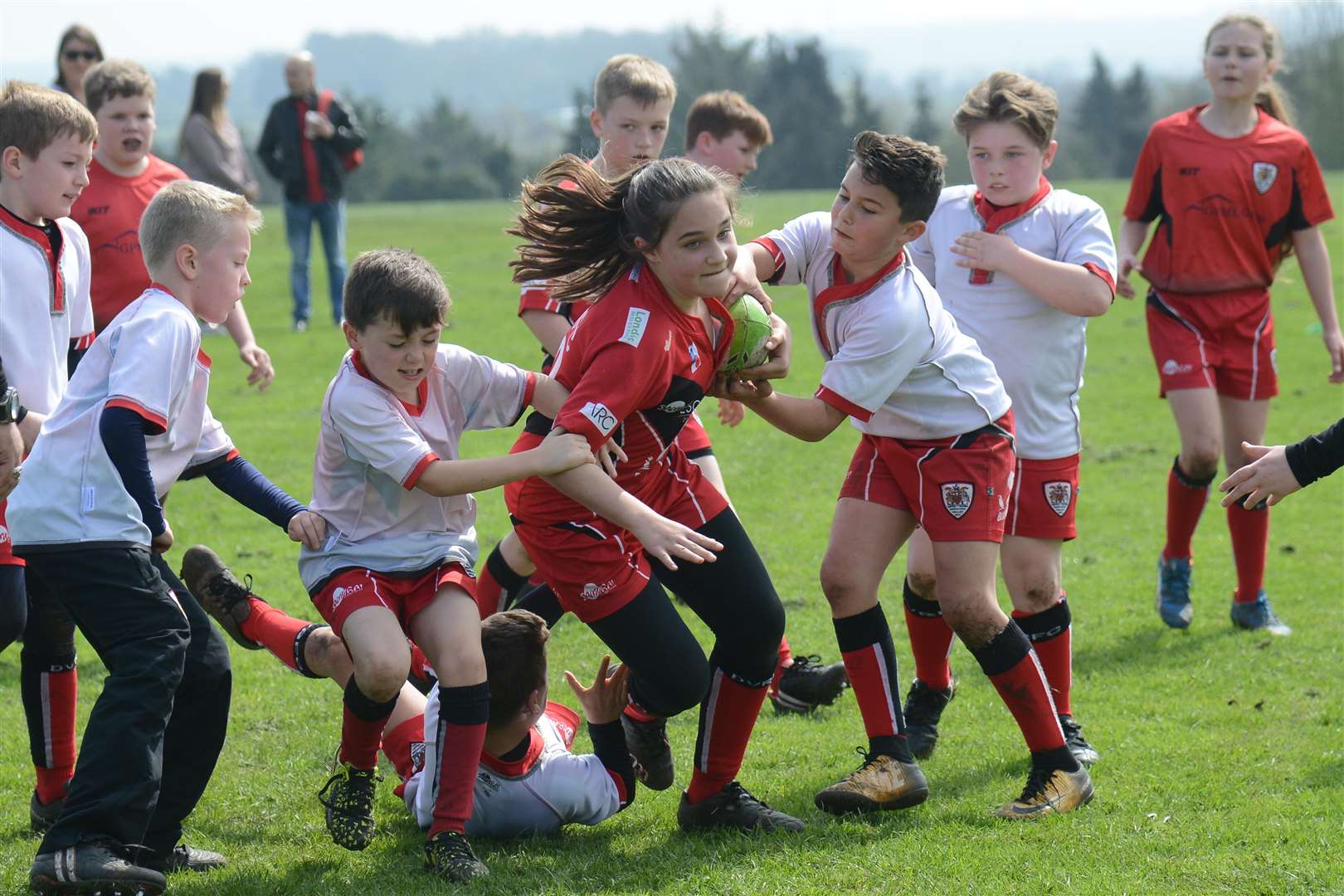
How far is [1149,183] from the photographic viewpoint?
22.5 feet

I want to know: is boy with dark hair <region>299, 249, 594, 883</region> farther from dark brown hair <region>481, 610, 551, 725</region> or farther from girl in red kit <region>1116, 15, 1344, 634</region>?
girl in red kit <region>1116, 15, 1344, 634</region>

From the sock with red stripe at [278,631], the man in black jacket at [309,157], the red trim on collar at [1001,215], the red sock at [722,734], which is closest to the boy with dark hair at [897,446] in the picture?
the red sock at [722,734]

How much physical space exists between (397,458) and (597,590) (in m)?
0.69

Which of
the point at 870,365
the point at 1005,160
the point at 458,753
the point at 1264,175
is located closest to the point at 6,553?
the point at 458,753

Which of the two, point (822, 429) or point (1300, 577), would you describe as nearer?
point (822, 429)

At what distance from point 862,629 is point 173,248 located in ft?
7.66

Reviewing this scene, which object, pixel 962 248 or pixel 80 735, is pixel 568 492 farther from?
pixel 80 735

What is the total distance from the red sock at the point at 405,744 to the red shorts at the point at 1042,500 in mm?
2090

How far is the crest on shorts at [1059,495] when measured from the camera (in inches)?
196

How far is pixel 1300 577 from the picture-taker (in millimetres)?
7484

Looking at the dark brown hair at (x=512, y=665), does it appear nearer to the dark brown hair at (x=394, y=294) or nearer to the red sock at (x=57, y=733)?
the dark brown hair at (x=394, y=294)

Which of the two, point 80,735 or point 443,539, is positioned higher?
point 443,539

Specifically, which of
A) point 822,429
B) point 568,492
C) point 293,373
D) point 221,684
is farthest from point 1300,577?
point 293,373

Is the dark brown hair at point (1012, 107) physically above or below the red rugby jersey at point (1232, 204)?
above
